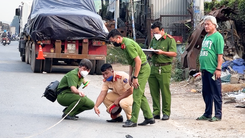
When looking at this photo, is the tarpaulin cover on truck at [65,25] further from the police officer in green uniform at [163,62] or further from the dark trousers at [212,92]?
the dark trousers at [212,92]

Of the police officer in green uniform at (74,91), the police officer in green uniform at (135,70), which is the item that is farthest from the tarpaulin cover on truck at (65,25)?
the police officer in green uniform at (135,70)

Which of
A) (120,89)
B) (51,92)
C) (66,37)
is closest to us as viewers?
(120,89)

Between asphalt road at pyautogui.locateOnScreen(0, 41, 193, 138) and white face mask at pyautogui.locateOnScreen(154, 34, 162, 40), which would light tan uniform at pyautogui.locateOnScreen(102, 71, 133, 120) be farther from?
white face mask at pyautogui.locateOnScreen(154, 34, 162, 40)

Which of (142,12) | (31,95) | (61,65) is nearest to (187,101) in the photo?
(31,95)

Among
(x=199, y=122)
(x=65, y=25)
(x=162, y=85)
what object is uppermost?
(x=65, y=25)

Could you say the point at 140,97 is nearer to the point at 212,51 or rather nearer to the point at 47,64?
the point at 212,51

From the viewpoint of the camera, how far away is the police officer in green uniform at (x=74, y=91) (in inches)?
312

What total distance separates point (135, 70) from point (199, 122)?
5.41 ft

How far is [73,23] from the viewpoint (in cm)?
→ 1684

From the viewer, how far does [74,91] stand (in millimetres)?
7898

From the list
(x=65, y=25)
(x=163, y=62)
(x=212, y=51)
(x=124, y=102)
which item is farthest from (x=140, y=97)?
(x=65, y=25)

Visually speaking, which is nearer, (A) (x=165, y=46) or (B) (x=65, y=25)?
(A) (x=165, y=46)

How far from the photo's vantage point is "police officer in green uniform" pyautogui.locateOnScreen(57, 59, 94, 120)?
7922mm

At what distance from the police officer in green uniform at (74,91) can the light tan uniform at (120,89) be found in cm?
37
